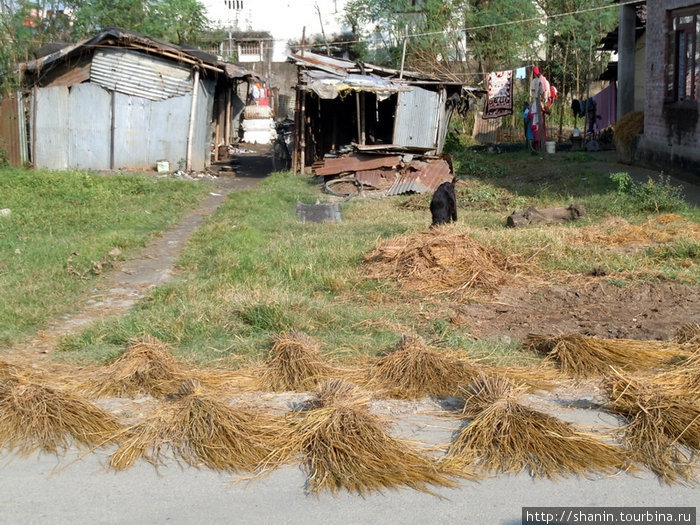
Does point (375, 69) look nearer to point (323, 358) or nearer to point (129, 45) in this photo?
point (129, 45)

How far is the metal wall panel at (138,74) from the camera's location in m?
19.0

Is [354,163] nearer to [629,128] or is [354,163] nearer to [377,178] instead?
[377,178]

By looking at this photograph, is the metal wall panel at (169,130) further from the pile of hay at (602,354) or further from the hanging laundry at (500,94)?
the pile of hay at (602,354)

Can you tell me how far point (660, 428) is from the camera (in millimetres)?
4395

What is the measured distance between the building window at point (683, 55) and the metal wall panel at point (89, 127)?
12.7 m

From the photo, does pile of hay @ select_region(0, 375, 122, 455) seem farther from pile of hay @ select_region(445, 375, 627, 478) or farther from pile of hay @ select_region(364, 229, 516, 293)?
pile of hay @ select_region(364, 229, 516, 293)

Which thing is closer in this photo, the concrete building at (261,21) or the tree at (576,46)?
the tree at (576,46)

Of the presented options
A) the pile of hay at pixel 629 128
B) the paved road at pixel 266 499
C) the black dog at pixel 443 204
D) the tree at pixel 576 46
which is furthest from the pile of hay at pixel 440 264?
the tree at pixel 576 46

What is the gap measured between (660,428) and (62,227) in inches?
396

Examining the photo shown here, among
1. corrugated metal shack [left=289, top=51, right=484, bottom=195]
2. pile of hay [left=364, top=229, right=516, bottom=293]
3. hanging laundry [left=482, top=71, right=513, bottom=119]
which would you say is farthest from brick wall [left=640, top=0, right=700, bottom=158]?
pile of hay [left=364, top=229, right=516, bottom=293]

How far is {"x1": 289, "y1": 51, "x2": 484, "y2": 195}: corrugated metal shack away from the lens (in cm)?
1767

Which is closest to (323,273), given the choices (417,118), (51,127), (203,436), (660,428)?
(203,436)

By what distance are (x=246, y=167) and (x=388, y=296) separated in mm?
16498

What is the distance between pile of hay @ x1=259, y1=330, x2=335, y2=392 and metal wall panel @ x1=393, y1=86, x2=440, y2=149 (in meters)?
14.2
